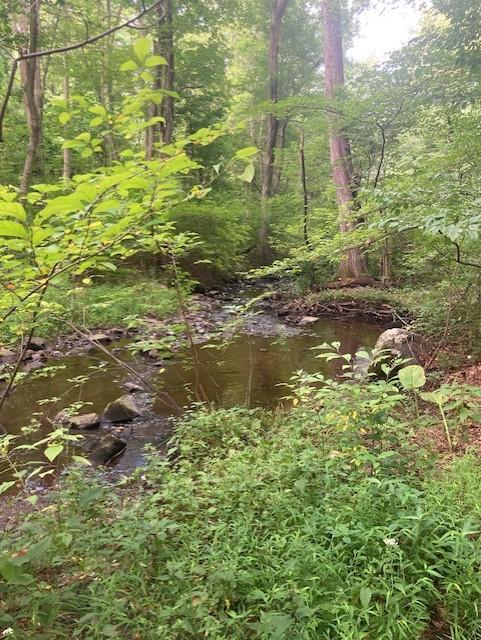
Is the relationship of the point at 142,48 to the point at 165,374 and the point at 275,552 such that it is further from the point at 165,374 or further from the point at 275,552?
the point at 165,374

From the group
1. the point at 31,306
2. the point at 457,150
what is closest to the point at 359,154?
the point at 457,150

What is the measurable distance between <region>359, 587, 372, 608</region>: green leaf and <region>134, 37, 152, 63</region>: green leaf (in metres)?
2.31

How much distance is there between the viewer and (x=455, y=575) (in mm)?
2041

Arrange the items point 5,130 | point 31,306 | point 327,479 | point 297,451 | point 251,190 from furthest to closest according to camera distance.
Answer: point 251,190 → point 5,130 → point 297,451 → point 327,479 → point 31,306

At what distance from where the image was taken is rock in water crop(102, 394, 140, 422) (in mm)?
5367

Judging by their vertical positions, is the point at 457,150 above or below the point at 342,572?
above

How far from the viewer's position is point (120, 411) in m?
5.41

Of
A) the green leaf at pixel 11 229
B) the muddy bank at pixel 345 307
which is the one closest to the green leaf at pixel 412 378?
the green leaf at pixel 11 229

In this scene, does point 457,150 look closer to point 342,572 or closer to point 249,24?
point 342,572

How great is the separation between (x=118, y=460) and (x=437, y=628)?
132 inches

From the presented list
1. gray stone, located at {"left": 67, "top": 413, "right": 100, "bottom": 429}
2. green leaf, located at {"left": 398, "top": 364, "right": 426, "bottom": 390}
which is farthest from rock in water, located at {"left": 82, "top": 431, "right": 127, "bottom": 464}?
green leaf, located at {"left": 398, "top": 364, "right": 426, "bottom": 390}

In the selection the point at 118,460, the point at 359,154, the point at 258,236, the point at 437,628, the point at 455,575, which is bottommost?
the point at 118,460

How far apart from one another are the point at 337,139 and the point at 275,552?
11576 mm

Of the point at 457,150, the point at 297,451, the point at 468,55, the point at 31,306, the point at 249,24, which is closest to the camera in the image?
the point at 31,306
